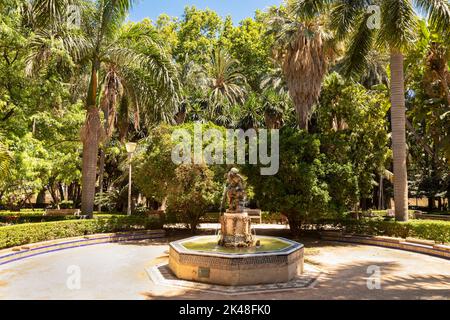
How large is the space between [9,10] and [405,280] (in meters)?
16.9

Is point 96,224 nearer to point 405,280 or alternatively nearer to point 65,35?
point 65,35

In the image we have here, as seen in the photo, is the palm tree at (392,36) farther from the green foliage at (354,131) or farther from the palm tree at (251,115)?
the palm tree at (251,115)

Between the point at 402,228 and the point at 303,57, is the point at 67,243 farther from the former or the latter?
the point at 402,228

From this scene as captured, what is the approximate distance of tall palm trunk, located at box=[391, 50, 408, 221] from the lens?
1795 cm

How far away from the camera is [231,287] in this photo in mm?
9852

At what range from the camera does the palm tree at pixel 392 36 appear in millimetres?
15750

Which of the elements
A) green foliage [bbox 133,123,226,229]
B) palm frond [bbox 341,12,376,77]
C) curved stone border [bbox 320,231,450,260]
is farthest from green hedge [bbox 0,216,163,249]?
palm frond [bbox 341,12,376,77]

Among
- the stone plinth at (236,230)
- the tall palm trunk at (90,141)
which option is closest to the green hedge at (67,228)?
the tall palm trunk at (90,141)

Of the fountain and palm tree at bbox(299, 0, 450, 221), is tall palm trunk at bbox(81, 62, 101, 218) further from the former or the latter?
palm tree at bbox(299, 0, 450, 221)

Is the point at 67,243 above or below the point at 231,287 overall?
above

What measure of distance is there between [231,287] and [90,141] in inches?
482

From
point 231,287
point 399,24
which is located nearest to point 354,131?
point 399,24

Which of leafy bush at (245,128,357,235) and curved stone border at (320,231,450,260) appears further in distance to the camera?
leafy bush at (245,128,357,235)

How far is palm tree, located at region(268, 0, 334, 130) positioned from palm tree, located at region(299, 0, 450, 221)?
1.87 m
